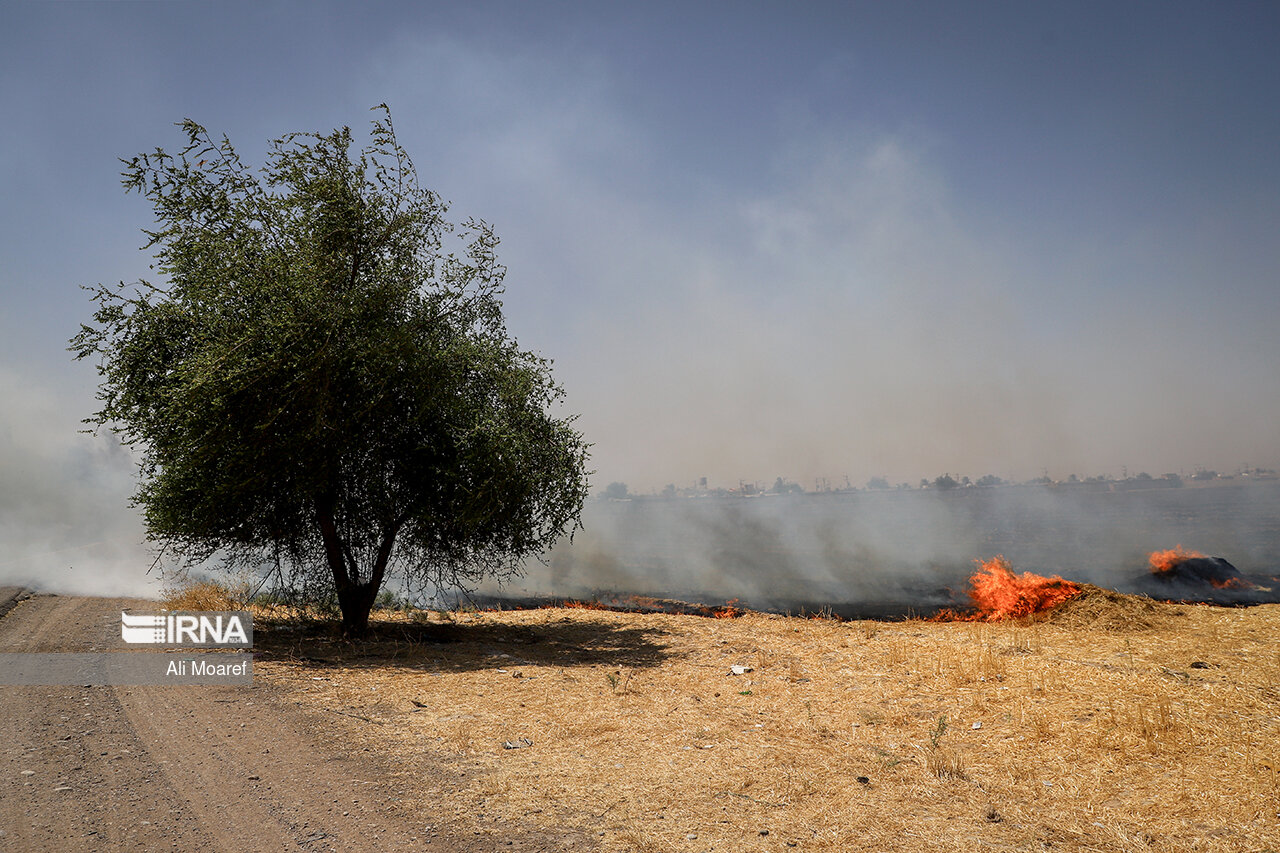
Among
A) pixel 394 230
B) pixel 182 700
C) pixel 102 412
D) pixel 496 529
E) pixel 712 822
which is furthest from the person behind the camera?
pixel 496 529

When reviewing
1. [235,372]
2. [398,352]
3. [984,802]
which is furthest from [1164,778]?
[235,372]

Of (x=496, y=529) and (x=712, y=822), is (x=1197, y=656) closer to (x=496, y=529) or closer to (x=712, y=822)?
(x=712, y=822)

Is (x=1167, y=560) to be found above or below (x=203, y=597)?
below

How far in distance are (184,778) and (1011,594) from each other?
18.2 m

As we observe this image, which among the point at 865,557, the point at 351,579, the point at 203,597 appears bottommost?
the point at 865,557

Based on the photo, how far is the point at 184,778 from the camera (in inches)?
241

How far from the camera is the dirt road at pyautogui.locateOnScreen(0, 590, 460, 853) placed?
5.06 metres

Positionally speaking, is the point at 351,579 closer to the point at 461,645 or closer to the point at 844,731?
the point at 461,645

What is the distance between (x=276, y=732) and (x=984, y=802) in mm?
7699

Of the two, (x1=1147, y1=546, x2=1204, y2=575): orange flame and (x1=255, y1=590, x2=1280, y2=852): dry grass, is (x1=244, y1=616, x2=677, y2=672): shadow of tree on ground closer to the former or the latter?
(x1=255, y1=590, x2=1280, y2=852): dry grass

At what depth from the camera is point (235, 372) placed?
36.1 feet

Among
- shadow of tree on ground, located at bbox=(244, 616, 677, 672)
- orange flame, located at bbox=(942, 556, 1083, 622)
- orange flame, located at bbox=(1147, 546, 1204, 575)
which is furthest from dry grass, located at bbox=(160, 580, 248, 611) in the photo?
orange flame, located at bbox=(1147, 546, 1204, 575)

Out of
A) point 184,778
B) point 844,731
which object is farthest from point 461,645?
point 844,731

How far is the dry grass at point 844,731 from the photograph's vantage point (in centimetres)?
574
